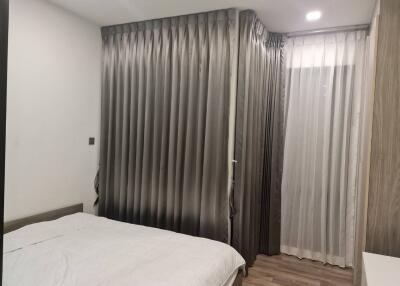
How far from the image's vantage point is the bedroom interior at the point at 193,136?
2533 millimetres

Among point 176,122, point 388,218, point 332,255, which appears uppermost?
point 176,122

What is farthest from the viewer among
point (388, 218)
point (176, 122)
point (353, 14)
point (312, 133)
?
point (312, 133)

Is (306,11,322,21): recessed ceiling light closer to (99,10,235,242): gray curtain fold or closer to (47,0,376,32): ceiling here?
(47,0,376,32): ceiling

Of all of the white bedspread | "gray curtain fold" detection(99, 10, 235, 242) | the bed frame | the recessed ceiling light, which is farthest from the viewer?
"gray curtain fold" detection(99, 10, 235, 242)

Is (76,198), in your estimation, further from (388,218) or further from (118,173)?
(388,218)

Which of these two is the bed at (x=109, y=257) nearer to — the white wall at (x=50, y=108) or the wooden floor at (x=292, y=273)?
the white wall at (x=50, y=108)

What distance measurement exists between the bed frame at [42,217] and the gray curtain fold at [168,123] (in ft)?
1.29

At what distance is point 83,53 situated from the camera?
322cm

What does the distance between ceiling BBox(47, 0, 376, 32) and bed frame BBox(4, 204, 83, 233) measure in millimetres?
2092

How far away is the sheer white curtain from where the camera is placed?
10.3 feet

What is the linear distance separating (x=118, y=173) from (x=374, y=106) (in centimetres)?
266

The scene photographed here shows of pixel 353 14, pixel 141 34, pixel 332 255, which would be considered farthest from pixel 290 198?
pixel 141 34

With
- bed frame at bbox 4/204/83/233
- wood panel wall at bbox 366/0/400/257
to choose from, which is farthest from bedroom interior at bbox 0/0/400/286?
wood panel wall at bbox 366/0/400/257

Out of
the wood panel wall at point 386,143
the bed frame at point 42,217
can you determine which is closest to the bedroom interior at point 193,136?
the bed frame at point 42,217
